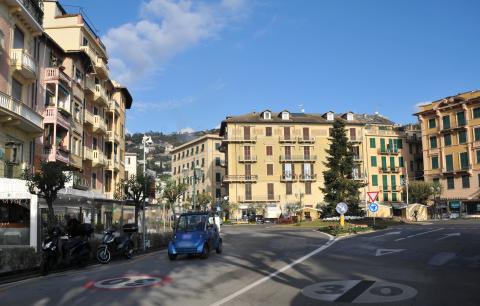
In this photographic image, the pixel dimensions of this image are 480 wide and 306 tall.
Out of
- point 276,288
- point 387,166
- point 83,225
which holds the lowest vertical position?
point 276,288

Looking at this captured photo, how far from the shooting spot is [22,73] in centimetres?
2822

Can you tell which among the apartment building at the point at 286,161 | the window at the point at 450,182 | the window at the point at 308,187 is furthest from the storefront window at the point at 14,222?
the window at the point at 308,187

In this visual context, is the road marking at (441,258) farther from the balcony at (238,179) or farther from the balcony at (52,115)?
the balcony at (238,179)

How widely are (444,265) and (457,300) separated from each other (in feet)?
16.8

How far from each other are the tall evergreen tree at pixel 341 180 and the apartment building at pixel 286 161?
2764 centimetres

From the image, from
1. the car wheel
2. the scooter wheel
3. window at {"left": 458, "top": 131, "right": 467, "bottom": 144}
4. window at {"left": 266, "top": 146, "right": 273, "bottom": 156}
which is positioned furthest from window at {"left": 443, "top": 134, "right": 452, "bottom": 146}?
the scooter wheel

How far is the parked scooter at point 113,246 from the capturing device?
1736cm

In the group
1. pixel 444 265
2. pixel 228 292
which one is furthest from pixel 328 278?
pixel 444 265

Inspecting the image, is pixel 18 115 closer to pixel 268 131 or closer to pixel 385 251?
pixel 385 251

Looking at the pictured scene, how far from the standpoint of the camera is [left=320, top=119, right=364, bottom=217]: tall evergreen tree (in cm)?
5100

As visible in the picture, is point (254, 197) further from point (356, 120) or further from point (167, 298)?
point (167, 298)

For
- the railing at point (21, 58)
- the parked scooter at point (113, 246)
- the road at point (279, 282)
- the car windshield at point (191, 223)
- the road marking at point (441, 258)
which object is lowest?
the road at point (279, 282)

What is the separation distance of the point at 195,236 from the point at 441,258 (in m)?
8.14

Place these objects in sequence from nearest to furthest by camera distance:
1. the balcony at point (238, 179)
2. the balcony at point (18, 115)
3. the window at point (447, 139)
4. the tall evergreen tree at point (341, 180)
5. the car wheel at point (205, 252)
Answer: the car wheel at point (205, 252) → the balcony at point (18, 115) → the tall evergreen tree at point (341, 180) → the window at point (447, 139) → the balcony at point (238, 179)
